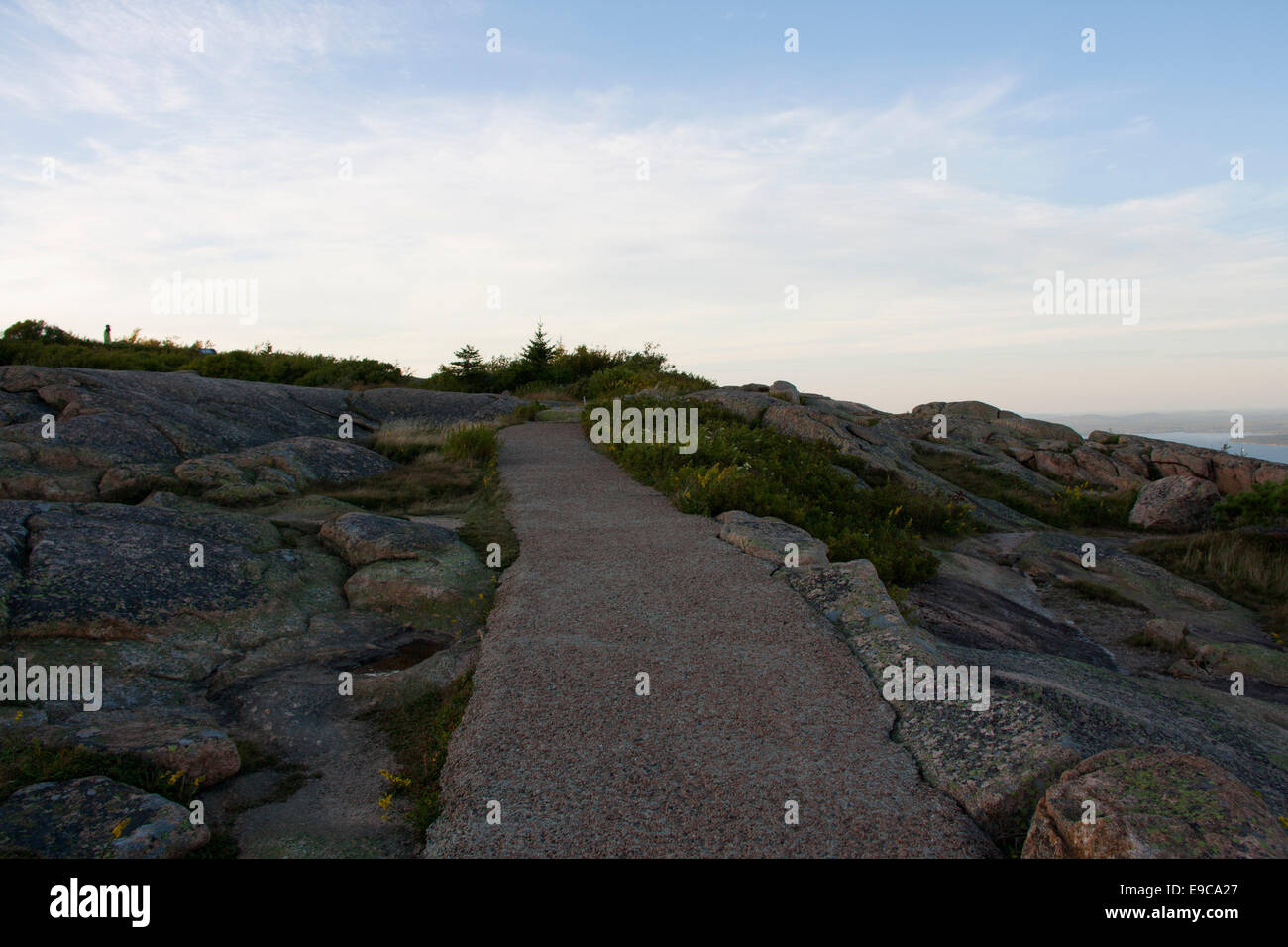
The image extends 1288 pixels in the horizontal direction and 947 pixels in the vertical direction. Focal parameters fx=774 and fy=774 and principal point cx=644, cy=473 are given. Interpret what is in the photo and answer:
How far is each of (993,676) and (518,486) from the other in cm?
810

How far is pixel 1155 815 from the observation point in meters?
3.40

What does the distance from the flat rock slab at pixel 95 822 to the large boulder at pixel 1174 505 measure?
1955 cm

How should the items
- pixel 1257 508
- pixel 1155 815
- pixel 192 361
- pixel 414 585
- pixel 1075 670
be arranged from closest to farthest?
pixel 1155 815 < pixel 1075 670 < pixel 414 585 < pixel 1257 508 < pixel 192 361

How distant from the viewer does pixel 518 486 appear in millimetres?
12391

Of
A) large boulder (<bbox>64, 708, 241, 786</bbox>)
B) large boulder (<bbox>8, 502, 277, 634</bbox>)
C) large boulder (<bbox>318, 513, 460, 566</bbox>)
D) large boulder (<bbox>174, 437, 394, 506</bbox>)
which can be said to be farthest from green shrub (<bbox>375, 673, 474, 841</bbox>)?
large boulder (<bbox>174, 437, 394, 506</bbox>)

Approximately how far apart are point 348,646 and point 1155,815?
590 cm

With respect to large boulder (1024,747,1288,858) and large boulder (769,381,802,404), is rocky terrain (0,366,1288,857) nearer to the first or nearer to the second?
large boulder (1024,747,1288,858)

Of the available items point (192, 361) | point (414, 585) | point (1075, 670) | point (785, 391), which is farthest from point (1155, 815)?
point (192, 361)

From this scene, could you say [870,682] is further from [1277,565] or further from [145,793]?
[1277,565]

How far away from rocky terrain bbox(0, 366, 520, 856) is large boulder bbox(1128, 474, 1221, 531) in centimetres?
1618

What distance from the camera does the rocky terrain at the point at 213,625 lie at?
165 inches

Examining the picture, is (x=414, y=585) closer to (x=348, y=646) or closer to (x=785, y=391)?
(x=348, y=646)

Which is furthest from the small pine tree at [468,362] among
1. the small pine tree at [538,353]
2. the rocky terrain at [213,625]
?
the rocky terrain at [213,625]

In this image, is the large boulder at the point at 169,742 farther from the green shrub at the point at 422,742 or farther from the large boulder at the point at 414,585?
the large boulder at the point at 414,585
